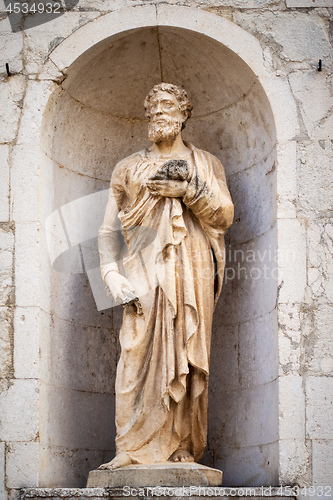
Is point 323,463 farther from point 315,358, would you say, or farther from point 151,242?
point 151,242

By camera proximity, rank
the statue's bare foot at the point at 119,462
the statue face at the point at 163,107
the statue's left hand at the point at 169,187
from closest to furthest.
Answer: the statue's bare foot at the point at 119,462, the statue's left hand at the point at 169,187, the statue face at the point at 163,107

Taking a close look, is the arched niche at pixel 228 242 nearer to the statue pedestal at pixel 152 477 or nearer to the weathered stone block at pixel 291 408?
the weathered stone block at pixel 291 408

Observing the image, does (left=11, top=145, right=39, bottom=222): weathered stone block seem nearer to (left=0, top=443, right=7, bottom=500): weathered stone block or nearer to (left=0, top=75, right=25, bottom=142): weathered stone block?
(left=0, top=75, right=25, bottom=142): weathered stone block

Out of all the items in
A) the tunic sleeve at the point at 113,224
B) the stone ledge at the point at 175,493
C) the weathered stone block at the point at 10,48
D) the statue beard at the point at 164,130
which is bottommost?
the stone ledge at the point at 175,493

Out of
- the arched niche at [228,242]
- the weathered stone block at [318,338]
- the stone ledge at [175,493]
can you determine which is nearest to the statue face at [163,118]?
the arched niche at [228,242]

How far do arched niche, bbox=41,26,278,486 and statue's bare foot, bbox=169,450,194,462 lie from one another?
22.1 inches

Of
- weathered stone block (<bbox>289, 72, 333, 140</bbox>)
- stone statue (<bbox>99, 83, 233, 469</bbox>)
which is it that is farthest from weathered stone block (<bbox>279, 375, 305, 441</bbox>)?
weathered stone block (<bbox>289, 72, 333, 140</bbox>)

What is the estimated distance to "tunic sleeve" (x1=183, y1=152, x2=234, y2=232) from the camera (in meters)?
7.17

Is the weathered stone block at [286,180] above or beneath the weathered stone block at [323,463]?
above

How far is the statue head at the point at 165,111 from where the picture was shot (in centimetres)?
752

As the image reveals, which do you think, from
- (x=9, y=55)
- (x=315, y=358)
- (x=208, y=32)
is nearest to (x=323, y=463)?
(x=315, y=358)

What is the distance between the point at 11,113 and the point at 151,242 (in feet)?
4.69

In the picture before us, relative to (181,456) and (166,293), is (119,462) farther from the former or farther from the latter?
(166,293)

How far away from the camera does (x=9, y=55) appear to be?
7656 millimetres
